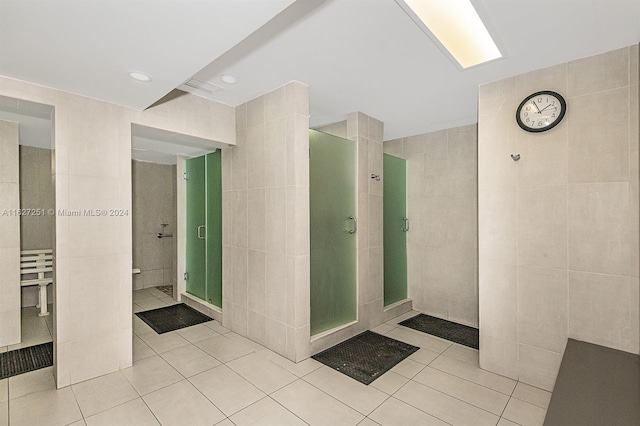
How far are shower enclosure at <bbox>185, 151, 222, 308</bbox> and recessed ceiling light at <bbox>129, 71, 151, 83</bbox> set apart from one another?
1683mm

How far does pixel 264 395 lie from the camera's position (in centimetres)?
226

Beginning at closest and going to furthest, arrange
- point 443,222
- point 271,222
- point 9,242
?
1. point 271,222
2. point 9,242
3. point 443,222

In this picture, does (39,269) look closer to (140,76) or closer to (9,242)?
(9,242)

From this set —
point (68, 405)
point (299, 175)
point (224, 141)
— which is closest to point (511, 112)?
point (299, 175)

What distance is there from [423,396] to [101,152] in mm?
3151

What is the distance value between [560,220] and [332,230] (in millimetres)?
1899

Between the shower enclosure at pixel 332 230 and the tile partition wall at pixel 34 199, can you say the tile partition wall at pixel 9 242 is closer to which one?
the tile partition wall at pixel 34 199

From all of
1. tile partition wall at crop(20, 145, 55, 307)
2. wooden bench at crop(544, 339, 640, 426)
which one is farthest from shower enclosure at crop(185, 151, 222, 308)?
wooden bench at crop(544, 339, 640, 426)

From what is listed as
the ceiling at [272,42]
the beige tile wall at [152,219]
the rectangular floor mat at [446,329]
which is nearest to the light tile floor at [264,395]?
the rectangular floor mat at [446,329]

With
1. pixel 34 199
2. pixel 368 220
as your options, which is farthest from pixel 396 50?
pixel 34 199

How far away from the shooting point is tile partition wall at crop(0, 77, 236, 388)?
2.32m

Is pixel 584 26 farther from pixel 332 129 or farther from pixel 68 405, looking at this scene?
pixel 68 405

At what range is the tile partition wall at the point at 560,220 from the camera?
2.08 metres

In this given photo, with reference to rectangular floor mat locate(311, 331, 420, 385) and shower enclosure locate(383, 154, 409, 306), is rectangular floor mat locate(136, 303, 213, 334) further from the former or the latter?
shower enclosure locate(383, 154, 409, 306)
